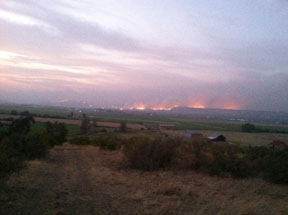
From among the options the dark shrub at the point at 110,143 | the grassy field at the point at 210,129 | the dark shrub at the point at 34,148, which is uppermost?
the dark shrub at the point at 34,148

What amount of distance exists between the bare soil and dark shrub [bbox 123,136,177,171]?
1359 mm

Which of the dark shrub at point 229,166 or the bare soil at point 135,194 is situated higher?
the dark shrub at point 229,166

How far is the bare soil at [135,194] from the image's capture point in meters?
12.1

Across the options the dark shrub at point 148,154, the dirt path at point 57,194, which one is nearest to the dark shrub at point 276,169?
the dark shrub at point 148,154

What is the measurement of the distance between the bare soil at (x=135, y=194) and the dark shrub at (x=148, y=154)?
136cm

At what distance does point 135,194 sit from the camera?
1468cm

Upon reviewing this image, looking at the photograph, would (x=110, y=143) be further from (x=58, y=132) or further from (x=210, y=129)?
(x=210, y=129)

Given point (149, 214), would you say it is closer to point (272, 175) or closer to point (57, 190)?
point (57, 190)

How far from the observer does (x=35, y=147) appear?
25516 millimetres

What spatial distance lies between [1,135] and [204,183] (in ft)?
61.0

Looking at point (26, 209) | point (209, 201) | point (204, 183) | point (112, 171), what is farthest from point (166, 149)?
point (26, 209)

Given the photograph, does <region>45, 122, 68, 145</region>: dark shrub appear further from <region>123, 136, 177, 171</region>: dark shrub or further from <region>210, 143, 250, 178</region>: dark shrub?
<region>210, 143, 250, 178</region>: dark shrub

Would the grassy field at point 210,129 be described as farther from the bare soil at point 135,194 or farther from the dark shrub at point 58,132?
the bare soil at point 135,194

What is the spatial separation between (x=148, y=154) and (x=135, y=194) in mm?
7996
